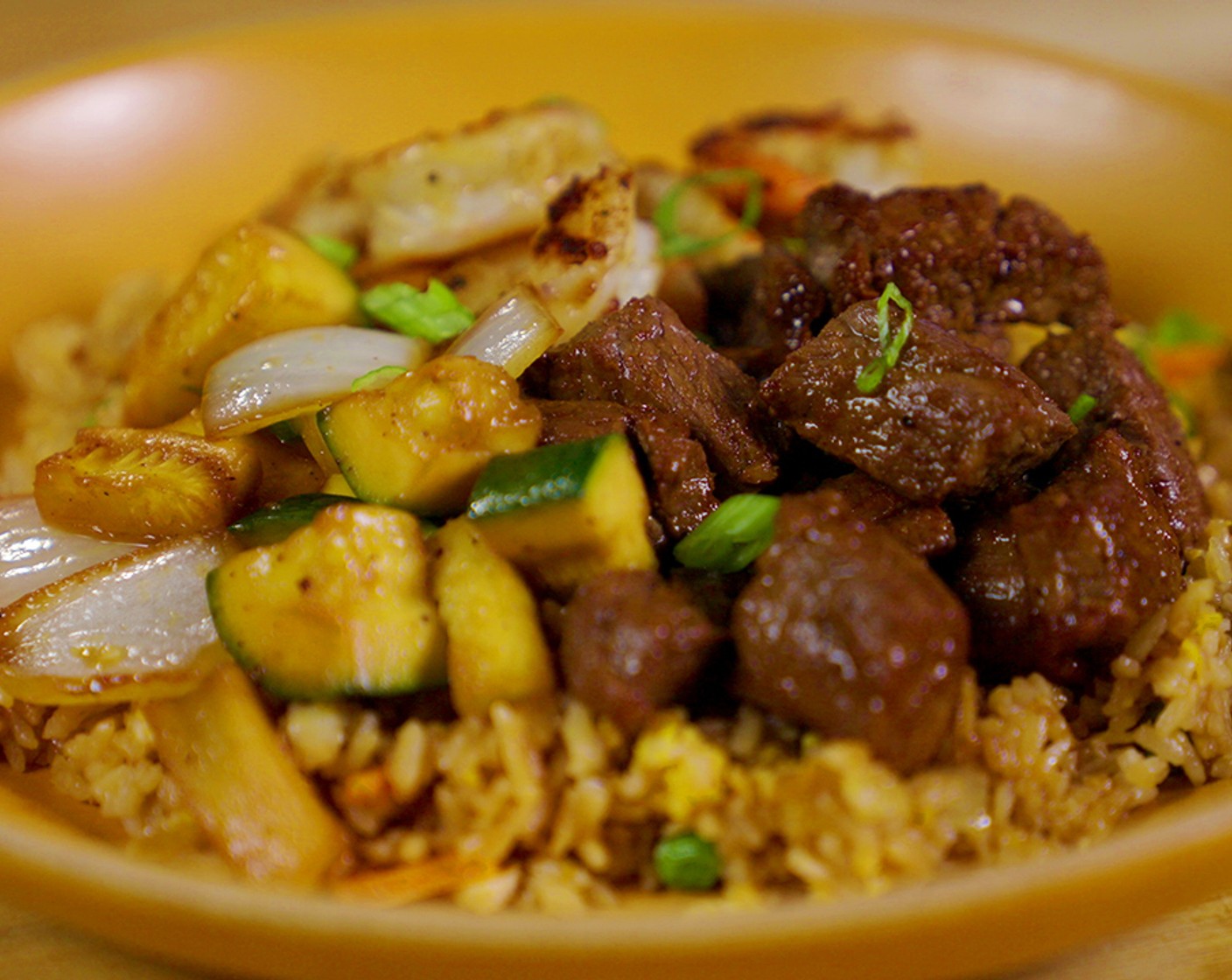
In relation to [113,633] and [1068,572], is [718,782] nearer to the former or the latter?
[1068,572]

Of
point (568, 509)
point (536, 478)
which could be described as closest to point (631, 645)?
point (568, 509)

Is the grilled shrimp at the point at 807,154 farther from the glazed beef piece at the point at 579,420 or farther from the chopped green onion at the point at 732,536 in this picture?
the chopped green onion at the point at 732,536

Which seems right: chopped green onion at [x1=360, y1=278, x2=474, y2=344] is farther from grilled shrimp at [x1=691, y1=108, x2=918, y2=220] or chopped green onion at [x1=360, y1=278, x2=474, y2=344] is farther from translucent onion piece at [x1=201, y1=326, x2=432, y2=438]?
grilled shrimp at [x1=691, y1=108, x2=918, y2=220]

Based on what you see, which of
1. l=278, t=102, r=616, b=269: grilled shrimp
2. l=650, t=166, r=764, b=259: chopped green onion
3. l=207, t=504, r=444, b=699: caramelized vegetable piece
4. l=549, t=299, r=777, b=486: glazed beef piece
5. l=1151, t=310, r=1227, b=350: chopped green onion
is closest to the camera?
l=207, t=504, r=444, b=699: caramelized vegetable piece

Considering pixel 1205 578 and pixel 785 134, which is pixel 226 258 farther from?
pixel 1205 578

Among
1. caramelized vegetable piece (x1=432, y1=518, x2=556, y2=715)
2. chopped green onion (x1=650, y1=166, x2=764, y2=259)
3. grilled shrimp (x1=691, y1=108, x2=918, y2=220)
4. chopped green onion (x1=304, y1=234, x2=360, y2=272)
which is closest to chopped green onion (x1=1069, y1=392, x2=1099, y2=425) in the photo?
chopped green onion (x1=650, y1=166, x2=764, y2=259)
